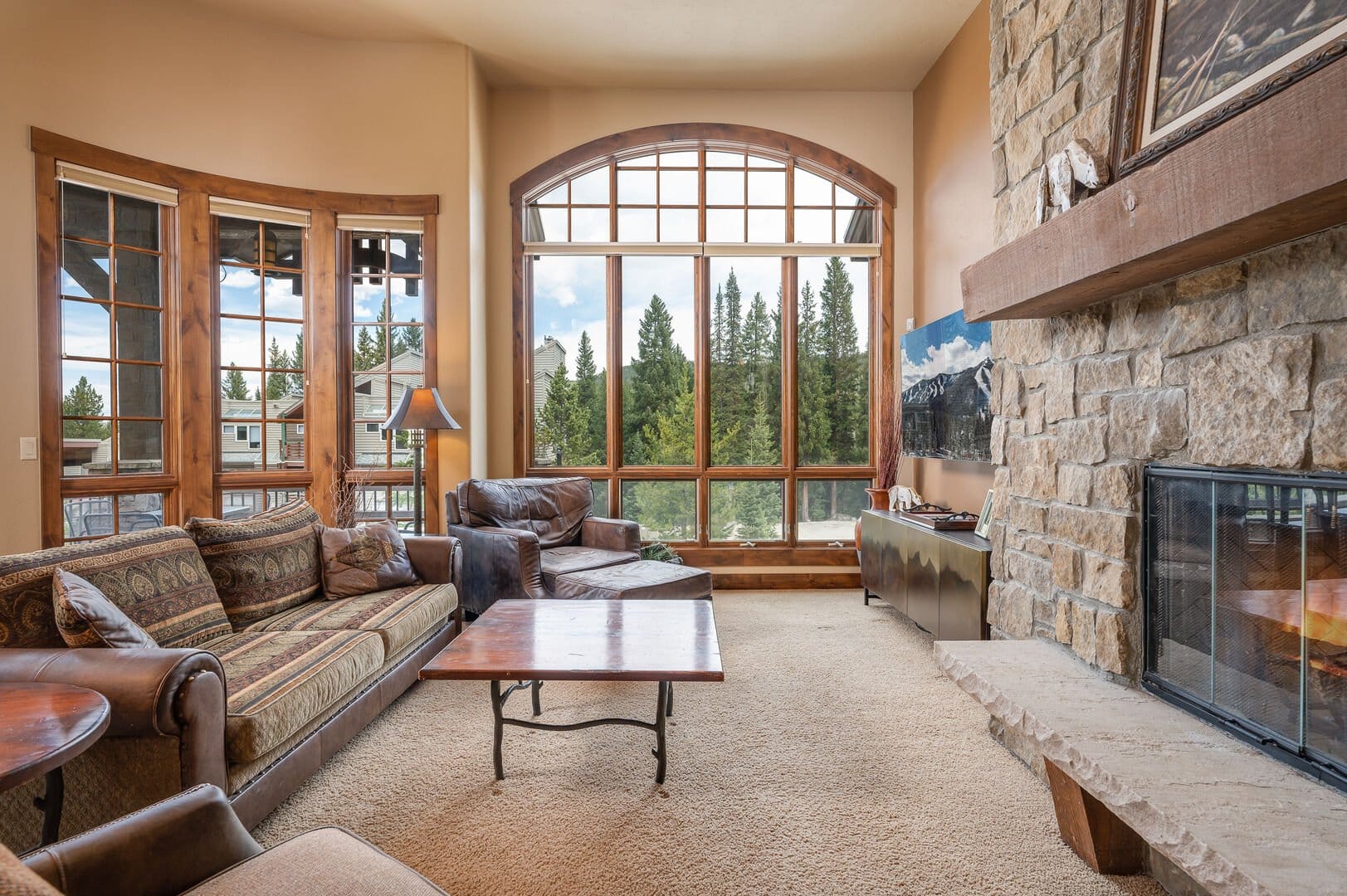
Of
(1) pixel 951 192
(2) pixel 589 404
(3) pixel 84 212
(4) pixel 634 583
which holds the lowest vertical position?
(4) pixel 634 583

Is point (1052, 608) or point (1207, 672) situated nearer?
point (1207, 672)

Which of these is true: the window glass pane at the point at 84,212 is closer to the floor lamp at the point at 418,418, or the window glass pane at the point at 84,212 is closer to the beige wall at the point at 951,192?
the floor lamp at the point at 418,418

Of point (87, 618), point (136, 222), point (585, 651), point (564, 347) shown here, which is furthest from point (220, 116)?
point (585, 651)

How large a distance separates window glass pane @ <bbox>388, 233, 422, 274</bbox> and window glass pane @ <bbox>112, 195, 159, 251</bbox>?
4.17ft

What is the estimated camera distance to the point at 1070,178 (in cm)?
195

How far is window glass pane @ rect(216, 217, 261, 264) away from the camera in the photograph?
4117 mm

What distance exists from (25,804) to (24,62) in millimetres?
3497

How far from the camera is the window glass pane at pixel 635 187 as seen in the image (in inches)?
200

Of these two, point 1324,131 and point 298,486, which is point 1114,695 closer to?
point 1324,131

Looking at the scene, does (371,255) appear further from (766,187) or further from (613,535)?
(766,187)

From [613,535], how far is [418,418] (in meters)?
1.38

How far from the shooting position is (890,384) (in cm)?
504

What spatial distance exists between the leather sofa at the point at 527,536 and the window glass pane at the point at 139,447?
1680 mm

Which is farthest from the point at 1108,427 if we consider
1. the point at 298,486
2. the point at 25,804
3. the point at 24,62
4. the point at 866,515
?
the point at 24,62
